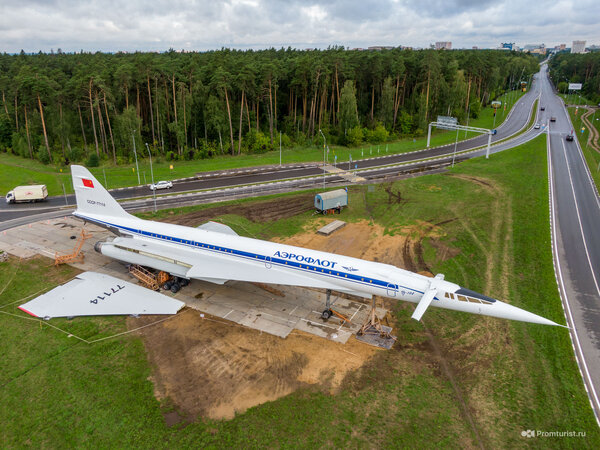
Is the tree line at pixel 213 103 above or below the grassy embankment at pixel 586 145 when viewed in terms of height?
above

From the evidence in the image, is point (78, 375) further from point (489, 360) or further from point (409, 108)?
point (409, 108)

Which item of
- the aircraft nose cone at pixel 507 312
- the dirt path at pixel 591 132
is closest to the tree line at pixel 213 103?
the dirt path at pixel 591 132

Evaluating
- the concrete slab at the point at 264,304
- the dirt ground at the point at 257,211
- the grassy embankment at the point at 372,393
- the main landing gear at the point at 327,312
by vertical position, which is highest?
the dirt ground at the point at 257,211

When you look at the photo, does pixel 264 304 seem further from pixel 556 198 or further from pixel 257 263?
pixel 556 198

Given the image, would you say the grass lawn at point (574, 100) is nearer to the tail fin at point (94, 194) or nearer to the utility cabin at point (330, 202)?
the utility cabin at point (330, 202)

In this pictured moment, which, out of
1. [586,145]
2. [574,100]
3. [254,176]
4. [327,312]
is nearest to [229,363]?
[327,312]

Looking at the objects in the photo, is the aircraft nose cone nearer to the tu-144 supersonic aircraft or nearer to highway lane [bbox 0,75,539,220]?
the tu-144 supersonic aircraft

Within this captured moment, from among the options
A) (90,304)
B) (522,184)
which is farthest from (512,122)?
(90,304)
